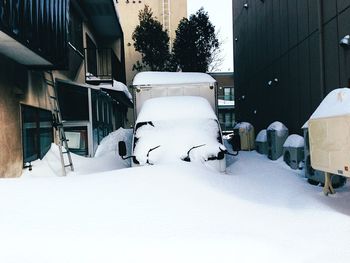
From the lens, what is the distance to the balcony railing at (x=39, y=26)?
24.2ft

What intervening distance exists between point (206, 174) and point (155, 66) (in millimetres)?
25177

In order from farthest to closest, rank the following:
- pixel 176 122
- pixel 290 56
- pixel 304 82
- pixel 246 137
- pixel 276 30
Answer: pixel 246 137 → pixel 276 30 → pixel 290 56 → pixel 304 82 → pixel 176 122

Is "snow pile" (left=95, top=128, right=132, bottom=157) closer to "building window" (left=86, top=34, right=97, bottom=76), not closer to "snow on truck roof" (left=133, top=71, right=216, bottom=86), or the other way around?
"building window" (left=86, top=34, right=97, bottom=76)

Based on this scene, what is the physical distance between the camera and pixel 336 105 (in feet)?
21.5

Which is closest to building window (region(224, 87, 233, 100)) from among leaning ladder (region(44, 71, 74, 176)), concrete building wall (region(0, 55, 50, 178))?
leaning ladder (region(44, 71, 74, 176))

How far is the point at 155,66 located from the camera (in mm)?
31047

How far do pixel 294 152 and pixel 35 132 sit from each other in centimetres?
805

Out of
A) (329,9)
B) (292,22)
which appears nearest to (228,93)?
(292,22)

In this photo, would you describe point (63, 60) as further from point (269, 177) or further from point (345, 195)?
point (345, 195)

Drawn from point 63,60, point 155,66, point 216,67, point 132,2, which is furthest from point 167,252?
point 216,67

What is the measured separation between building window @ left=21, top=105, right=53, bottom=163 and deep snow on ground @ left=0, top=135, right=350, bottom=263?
4.41 meters

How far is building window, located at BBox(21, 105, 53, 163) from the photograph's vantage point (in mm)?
10156

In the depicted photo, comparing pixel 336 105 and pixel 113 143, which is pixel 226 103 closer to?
pixel 113 143

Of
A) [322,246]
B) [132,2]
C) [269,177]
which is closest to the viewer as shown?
[322,246]
